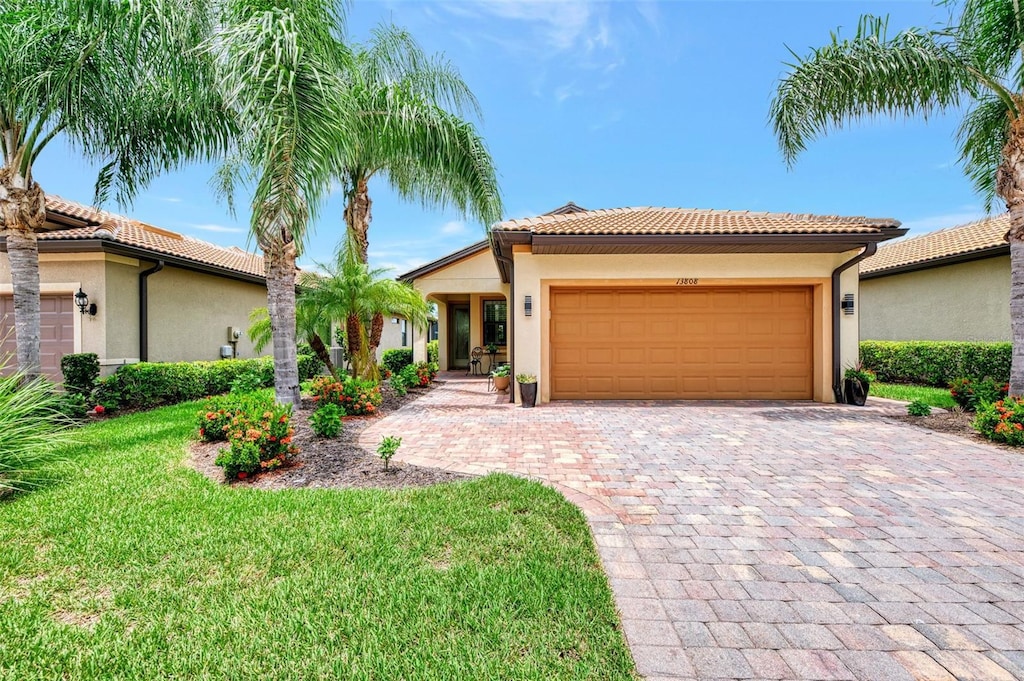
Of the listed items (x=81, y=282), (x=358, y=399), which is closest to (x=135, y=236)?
(x=81, y=282)

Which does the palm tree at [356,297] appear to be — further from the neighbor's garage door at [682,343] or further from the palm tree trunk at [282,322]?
the neighbor's garage door at [682,343]

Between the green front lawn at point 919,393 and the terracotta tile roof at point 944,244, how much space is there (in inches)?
164

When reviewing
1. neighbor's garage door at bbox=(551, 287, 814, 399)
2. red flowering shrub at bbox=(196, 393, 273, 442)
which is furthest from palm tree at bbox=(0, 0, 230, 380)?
neighbor's garage door at bbox=(551, 287, 814, 399)

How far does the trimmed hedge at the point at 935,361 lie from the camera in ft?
35.1

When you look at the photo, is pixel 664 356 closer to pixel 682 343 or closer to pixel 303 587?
pixel 682 343

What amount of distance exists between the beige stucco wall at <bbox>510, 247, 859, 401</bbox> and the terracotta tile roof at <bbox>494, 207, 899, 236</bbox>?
0.68 metres

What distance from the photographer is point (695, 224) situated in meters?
9.78

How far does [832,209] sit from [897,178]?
8.97 metres

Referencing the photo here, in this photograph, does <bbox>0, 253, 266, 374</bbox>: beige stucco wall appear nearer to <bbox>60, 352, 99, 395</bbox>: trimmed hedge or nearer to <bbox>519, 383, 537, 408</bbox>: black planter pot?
<bbox>60, 352, 99, 395</bbox>: trimmed hedge

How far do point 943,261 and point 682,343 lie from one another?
31.7 ft

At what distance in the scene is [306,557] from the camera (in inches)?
116

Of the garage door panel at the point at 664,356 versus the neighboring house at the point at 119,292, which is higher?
the neighboring house at the point at 119,292

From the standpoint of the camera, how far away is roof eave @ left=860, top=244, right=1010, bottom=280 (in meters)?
11.4

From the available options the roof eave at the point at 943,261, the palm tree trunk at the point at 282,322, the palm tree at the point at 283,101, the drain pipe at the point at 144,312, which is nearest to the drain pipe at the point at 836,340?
the roof eave at the point at 943,261
